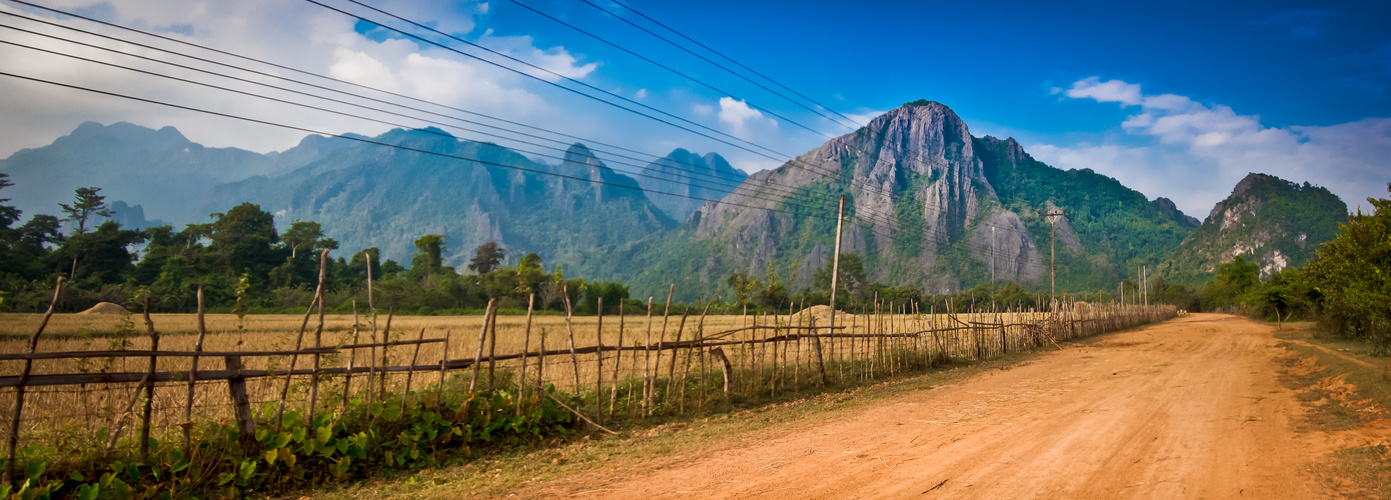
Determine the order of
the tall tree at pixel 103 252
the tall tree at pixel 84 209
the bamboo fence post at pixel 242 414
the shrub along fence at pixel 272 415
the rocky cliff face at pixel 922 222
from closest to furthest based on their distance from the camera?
1. the shrub along fence at pixel 272 415
2. the bamboo fence post at pixel 242 414
3. the tall tree at pixel 103 252
4. the tall tree at pixel 84 209
5. the rocky cliff face at pixel 922 222

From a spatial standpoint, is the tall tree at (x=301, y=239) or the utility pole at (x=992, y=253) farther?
the utility pole at (x=992, y=253)

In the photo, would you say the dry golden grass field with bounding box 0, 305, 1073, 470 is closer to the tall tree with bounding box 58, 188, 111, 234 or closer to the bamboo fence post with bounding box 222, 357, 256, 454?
the bamboo fence post with bounding box 222, 357, 256, 454

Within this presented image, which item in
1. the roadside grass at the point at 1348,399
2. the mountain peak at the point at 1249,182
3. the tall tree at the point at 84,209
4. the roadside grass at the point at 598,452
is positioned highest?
the mountain peak at the point at 1249,182

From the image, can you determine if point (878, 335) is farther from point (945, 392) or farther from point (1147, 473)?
point (1147, 473)

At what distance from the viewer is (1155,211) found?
4719 inches

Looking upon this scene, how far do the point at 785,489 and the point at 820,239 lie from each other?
10613 centimetres

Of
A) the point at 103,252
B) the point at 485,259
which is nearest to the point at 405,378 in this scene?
the point at 103,252

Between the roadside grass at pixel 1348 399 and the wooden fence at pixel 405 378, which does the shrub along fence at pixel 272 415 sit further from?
the roadside grass at pixel 1348 399

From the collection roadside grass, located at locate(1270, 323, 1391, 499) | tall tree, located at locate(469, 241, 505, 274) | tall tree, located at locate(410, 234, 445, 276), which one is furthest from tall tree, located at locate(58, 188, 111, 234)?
roadside grass, located at locate(1270, 323, 1391, 499)

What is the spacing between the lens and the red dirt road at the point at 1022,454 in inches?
179

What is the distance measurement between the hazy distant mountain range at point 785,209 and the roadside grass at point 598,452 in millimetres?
47806

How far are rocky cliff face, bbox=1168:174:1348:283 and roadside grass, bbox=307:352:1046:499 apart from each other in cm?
9110

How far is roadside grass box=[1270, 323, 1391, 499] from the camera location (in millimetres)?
4758

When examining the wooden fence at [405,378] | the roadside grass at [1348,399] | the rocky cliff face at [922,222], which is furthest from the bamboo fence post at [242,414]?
the rocky cliff face at [922,222]
